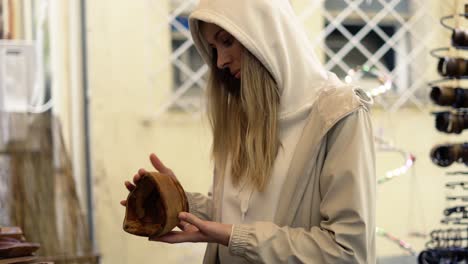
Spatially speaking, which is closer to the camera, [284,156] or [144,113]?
[284,156]

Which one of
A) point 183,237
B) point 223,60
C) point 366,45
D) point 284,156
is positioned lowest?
point 183,237

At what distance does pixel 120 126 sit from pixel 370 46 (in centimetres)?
110

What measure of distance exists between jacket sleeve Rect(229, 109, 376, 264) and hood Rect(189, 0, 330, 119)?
0.36 feet

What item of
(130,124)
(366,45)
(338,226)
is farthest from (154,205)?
(366,45)

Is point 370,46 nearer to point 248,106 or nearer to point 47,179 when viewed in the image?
point 47,179

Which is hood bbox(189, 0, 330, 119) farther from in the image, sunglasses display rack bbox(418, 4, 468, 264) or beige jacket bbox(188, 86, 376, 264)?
sunglasses display rack bbox(418, 4, 468, 264)

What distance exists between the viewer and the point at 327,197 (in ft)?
3.83

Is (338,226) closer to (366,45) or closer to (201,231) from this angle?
(201,231)

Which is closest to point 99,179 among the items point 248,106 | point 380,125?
point 380,125

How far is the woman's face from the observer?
1.27 metres

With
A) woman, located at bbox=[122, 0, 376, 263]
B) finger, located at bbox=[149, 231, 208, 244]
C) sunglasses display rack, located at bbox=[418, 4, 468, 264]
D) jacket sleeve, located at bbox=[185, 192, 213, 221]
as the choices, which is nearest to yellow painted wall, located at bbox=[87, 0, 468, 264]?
sunglasses display rack, located at bbox=[418, 4, 468, 264]

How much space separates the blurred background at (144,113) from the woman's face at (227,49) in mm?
1376

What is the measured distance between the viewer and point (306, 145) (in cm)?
120

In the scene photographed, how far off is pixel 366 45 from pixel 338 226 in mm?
1980
